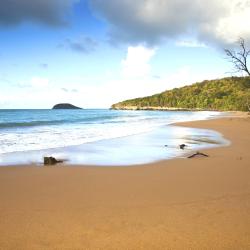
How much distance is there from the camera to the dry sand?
12.3ft

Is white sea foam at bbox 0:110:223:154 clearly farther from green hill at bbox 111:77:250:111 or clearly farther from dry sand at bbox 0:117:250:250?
green hill at bbox 111:77:250:111

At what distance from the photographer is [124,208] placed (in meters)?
4.92

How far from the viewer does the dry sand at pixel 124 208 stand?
3.76 meters

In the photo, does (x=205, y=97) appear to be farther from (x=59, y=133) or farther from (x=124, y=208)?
(x=124, y=208)

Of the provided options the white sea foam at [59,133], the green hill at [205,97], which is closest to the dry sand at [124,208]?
the white sea foam at [59,133]

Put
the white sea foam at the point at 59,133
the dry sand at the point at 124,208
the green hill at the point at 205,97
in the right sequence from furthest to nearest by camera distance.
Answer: the green hill at the point at 205,97 < the white sea foam at the point at 59,133 < the dry sand at the point at 124,208

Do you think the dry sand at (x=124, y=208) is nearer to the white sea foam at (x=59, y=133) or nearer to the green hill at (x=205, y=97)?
the white sea foam at (x=59, y=133)

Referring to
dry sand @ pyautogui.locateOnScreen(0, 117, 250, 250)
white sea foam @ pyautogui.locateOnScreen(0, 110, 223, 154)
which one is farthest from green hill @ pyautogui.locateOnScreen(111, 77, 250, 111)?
dry sand @ pyautogui.locateOnScreen(0, 117, 250, 250)

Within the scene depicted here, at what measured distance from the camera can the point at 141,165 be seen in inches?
340

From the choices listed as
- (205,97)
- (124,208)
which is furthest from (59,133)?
(205,97)

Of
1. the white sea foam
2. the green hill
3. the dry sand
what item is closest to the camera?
the dry sand

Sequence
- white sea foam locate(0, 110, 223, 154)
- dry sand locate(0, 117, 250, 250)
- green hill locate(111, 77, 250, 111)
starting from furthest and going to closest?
green hill locate(111, 77, 250, 111), white sea foam locate(0, 110, 223, 154), dry sand locate(0, 117, 250, 250)

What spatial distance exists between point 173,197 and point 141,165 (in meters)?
3.16

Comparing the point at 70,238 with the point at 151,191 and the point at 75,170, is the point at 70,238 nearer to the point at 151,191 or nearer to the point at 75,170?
the point at 151,191
